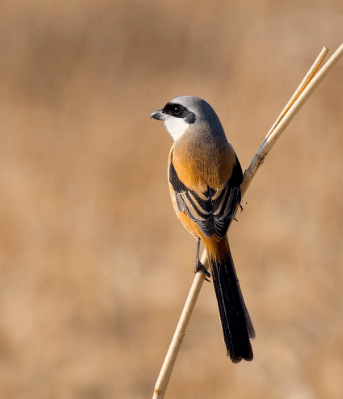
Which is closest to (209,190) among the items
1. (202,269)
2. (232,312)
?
(202,269)

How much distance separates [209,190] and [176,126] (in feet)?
1.42

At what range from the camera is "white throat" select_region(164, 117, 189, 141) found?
2.63m

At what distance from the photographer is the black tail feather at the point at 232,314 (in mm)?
1883

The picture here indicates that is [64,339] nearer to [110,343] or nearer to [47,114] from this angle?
[110,343]

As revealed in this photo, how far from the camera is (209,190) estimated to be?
2.40 meters

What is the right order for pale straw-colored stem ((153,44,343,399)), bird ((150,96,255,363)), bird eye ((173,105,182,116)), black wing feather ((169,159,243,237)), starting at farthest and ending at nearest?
bird eye ((173,105,182,116))
black wing feather ((169,159,243,237))
bird ((150,96,255,363))
pale straw-colored stem ((153,44,343,399))

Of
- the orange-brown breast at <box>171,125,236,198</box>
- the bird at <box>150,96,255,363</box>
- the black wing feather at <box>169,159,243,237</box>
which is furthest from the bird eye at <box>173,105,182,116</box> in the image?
the black wing feather at <box>169,159,243,237</box>

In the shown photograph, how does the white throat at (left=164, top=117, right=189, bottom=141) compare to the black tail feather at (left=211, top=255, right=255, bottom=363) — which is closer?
the black tail feather at (left=211, top=255, right=255, bottom=363)

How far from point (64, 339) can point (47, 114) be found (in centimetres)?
249

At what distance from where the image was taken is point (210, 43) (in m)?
5.98

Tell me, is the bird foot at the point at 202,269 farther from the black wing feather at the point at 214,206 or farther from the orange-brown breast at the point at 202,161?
the orange-brown breast at the point at 202,161

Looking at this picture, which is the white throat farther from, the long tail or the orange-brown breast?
the long tail

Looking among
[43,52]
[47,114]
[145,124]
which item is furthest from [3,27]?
[145,124]

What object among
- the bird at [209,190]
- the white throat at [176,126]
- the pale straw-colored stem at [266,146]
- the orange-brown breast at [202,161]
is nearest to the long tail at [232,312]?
the bird at [209,190]
